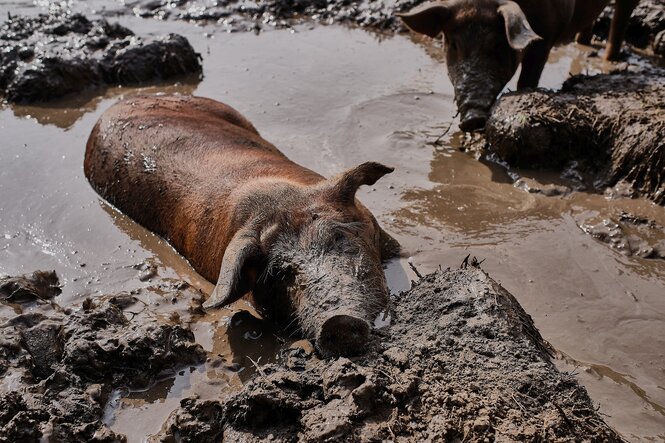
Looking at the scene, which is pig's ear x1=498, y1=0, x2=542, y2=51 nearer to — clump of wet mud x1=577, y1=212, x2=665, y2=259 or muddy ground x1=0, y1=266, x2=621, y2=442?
clump of wet mud x1=577, y1=212, x2=665, y2=259

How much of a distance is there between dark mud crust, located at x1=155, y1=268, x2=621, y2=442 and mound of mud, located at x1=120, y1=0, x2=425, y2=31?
7.35m

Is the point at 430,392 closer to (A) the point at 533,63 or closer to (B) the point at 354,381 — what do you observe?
(B) the point at 354,381

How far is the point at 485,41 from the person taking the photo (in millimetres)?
7066

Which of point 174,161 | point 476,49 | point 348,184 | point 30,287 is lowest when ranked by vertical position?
point 30,287

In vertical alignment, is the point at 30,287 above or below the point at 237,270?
below

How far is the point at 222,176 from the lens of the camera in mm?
5195

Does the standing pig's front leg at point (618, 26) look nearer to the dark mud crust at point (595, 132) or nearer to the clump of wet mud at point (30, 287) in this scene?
the dark mud crust at point (595, 132)

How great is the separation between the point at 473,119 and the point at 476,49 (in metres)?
0.86

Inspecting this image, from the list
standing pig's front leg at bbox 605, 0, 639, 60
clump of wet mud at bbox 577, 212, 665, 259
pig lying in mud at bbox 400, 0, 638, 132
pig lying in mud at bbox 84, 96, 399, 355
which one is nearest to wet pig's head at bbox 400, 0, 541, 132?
pig lying in mud at bbox 400, 0, 638, 132

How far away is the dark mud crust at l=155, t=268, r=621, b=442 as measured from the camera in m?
2.84

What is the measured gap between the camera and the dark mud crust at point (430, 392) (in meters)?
2.84

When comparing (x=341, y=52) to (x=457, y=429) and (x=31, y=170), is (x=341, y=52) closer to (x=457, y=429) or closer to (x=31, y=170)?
(x=31, y=170)

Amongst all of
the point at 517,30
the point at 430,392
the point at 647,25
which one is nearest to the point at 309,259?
the point at 430,392

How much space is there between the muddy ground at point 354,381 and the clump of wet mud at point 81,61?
4.98 metres
